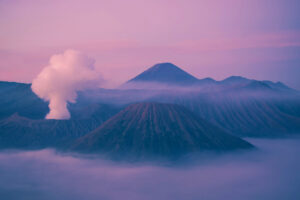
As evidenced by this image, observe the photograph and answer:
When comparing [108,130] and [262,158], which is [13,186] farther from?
[262,158]

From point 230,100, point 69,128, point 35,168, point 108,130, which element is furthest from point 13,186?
point 230,100

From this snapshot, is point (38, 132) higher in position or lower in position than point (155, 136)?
lower

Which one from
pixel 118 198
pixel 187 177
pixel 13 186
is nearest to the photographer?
pixel 118 198

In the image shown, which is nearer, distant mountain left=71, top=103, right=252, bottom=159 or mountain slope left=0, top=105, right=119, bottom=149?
distant mountain left=71, top=103, right=252, bottom=159

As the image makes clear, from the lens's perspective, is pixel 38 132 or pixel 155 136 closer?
pixel 155 136

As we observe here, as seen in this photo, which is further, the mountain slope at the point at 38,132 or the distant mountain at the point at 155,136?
the mountain slope at the point at 38,132

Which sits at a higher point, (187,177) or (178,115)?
(178,115)

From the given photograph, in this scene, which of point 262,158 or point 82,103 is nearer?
point 262,158

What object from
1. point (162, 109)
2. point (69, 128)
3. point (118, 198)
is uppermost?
point (162, 109)
